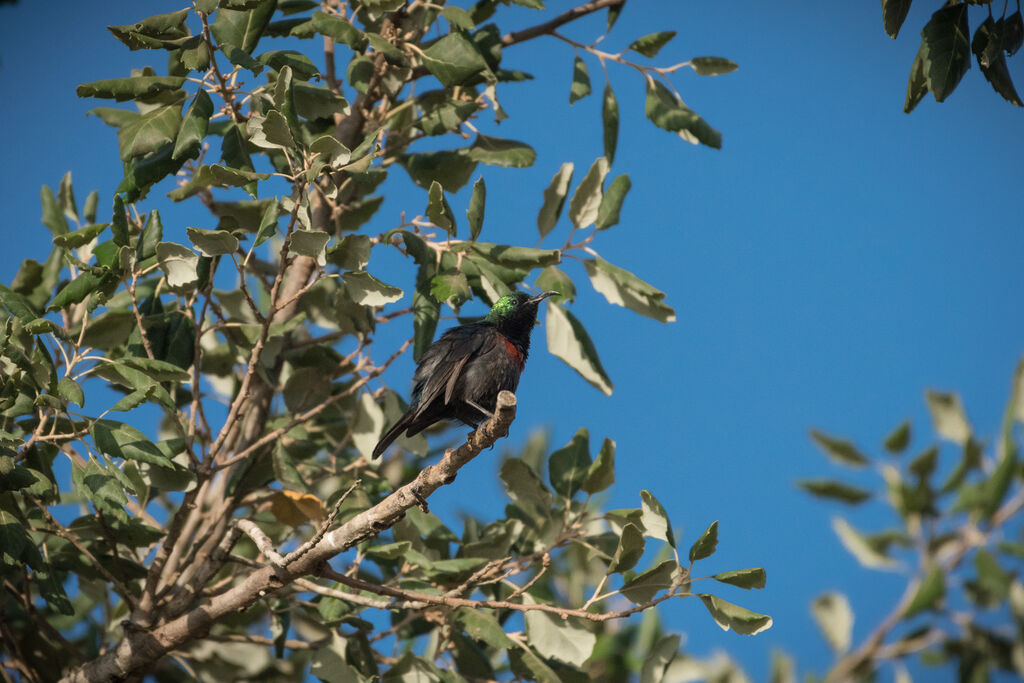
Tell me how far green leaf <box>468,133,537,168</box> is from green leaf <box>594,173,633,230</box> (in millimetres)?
361

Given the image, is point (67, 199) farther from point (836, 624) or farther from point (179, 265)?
point (836, 624)

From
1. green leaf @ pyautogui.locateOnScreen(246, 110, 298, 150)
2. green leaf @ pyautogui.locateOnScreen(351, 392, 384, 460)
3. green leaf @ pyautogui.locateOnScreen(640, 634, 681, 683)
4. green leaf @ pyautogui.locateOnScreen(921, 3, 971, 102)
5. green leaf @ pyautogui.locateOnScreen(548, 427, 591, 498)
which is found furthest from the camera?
green leaf @ pyautogui.locateOnScreen(351, 392, 384, 460)

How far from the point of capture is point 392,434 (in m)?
4.31

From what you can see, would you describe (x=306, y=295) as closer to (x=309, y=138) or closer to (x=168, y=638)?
(x=309, y=138)

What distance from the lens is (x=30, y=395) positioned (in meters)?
3.54

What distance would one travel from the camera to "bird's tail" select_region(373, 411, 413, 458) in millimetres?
4297

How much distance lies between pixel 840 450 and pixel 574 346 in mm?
1222

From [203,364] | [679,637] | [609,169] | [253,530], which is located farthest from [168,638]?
[609,169]

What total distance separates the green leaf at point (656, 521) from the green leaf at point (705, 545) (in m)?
0.10

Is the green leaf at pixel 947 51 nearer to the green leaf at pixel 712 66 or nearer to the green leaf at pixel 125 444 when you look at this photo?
the green leaf at pixel 712 66

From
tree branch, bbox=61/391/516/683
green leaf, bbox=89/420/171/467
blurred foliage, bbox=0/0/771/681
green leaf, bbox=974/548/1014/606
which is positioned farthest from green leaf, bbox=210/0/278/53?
green leaf, bbox=974/548/1014/606

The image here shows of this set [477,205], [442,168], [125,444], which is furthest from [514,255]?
[125,444]

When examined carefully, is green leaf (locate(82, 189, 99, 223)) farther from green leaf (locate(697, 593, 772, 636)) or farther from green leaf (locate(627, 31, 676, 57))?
green leaf (locate(697, 593, 772, 636))

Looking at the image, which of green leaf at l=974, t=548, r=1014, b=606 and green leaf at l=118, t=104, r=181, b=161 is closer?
green leaf at l=974, t=548, r=1014, b=606
